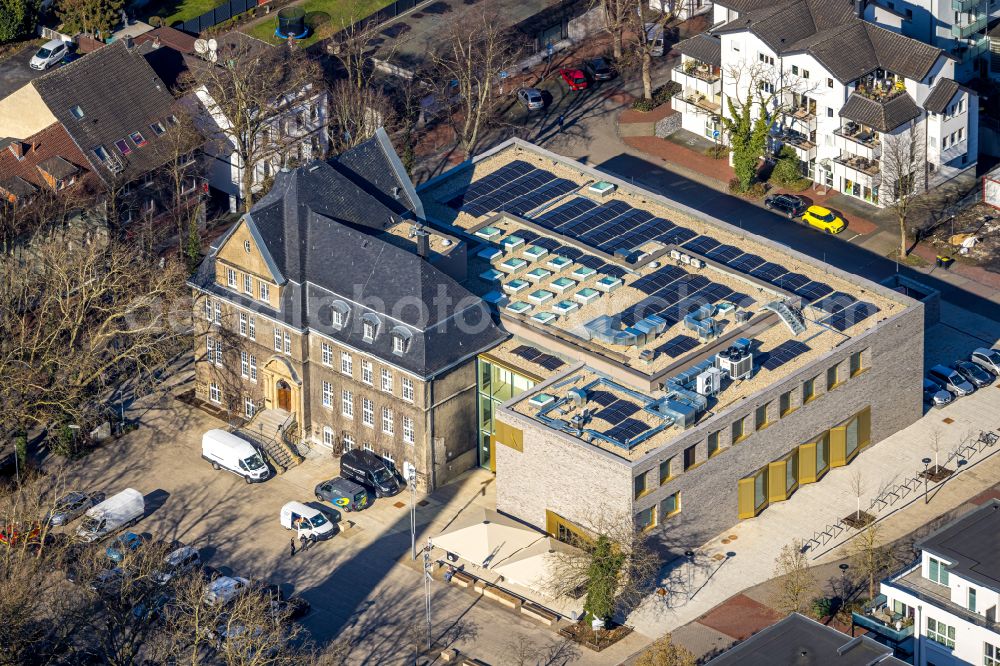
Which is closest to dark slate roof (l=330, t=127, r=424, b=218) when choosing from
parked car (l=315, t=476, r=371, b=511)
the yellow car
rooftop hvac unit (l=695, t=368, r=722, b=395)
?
parked car (l=315, t=476, r=371, b=511)

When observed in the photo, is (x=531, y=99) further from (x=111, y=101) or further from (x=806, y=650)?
(x=806, y=650)

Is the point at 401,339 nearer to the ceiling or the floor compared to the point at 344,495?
nearer to the ceiling

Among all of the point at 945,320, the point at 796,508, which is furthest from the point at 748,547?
the point at 945,320

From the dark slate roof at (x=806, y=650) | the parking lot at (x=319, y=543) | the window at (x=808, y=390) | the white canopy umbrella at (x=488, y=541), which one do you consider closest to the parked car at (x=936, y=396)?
the window at (x=808, y=390)

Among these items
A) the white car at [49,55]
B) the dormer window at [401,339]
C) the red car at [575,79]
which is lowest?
the dormer window at [401,339]

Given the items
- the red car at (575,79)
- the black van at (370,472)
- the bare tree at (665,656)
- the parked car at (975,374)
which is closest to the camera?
the bare tree at (665,656)

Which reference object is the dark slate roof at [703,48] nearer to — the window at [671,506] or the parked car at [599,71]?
the parked car at [599,71]

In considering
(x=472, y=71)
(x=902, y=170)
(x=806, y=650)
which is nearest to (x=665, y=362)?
(x=806, y=650)
